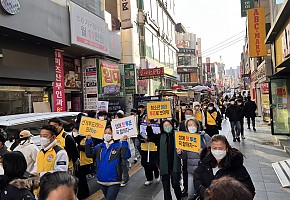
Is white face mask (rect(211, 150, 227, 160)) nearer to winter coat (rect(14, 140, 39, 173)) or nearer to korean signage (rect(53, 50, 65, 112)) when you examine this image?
winter coat (rect(14, 140, 39, 173))

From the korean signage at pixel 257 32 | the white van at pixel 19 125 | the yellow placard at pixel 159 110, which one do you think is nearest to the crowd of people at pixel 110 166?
the yellow placard at pixel 159 110

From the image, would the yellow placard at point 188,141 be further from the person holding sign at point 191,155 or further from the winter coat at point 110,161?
the winter coat at point 110,161

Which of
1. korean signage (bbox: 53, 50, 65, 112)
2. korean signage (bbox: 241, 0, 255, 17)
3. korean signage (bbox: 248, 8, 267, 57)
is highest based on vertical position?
→ korean signage (bbox: 241, 0, 255, 17)

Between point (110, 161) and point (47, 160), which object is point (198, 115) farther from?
point (47, 160)

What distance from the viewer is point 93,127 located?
5.48 metres

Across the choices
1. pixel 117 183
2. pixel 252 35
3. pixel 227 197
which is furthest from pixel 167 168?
pixel 252 35

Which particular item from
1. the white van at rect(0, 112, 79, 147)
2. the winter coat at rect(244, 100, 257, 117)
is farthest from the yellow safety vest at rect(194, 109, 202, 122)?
the winter coat at rect(244, 100, 257, 117)

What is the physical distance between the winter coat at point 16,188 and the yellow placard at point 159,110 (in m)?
5.05

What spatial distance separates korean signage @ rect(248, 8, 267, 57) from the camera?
13711 mm

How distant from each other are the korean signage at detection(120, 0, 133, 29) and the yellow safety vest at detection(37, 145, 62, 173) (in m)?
20.2

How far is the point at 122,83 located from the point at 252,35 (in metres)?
11.1

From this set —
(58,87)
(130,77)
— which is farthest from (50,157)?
(130,77)

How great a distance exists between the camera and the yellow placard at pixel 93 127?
213 inches

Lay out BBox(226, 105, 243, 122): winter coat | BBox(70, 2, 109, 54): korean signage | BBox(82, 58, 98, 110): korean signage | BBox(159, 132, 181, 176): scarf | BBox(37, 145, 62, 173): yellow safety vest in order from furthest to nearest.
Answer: BBox(82, 58, 98, 110): korean signage → BBox(70, 2, 109, 54): korean signage → BBox(226, 105, 243, 122): winter coat → BBox(159, 132, 181, 176): scarf → BBox(37, 145, 62, 173): yellow safety vest
